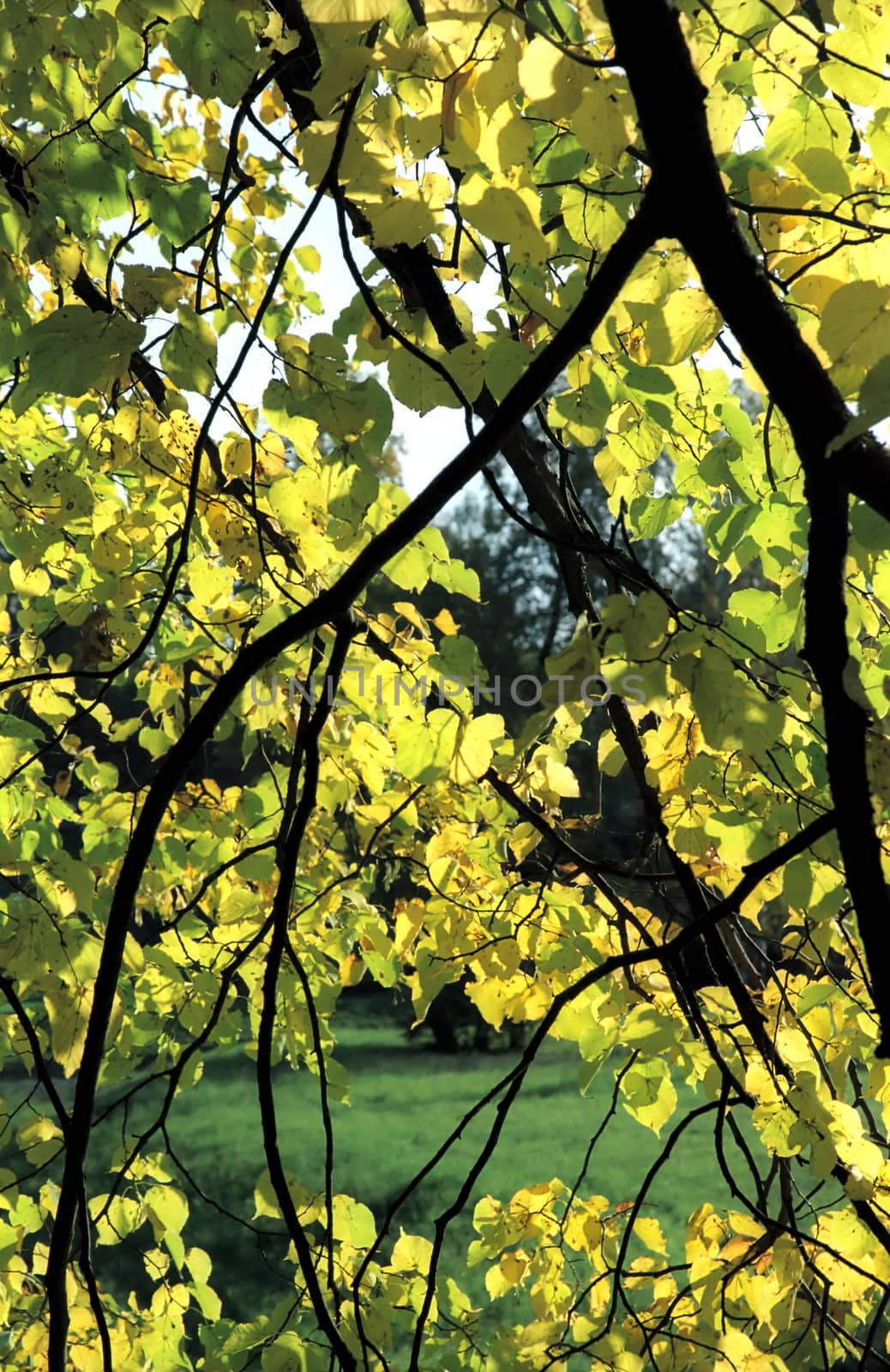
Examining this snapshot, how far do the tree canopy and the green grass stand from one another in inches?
114

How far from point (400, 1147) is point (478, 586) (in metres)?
6.13

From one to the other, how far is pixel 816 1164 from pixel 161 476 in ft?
4.61

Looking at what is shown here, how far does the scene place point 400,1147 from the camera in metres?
6.88

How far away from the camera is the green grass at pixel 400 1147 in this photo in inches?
213

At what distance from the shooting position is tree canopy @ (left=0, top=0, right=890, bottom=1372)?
76 centimetres

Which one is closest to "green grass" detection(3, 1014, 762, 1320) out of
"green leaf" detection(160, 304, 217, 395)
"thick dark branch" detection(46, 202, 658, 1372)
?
"thick dark branch" detection(46, 202, 658, 1372)

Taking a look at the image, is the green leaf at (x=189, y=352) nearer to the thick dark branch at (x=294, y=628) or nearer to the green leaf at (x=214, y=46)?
the green leaf at (x=214, y=46)

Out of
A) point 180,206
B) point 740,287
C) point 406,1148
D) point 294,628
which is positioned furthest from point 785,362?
point 406,1148

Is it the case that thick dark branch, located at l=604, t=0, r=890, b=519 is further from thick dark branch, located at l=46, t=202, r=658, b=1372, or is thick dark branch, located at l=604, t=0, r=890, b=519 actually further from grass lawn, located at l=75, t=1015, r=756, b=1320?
grass lawn, located at l=75, t=1015, r=756, b=1320

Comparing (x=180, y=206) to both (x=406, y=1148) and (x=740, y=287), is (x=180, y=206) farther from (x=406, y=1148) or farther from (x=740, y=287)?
(x=406, y=1148)

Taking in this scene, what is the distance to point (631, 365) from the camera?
1.15m

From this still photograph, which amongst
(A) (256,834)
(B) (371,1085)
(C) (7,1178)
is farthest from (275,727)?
(B) (371,1085)

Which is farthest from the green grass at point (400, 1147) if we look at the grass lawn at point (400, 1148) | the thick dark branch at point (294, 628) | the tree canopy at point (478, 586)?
the thick dark branch at point (294, 628)

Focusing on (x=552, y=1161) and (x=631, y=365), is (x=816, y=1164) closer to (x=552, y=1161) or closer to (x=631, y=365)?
(x=631, y=365)
